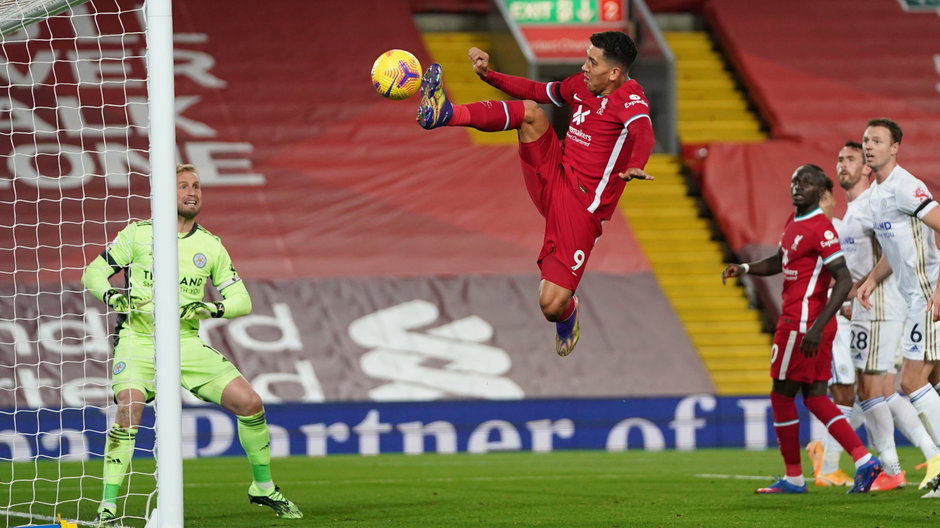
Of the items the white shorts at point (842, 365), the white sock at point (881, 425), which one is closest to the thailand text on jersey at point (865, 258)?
the white shorts at point (842, 365)

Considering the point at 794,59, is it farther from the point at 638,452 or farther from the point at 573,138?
the point at 573,138

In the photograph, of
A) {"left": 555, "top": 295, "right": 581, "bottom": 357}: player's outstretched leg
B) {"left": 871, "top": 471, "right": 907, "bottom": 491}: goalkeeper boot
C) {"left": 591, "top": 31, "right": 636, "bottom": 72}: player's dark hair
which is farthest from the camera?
{"left": 871, "top": 471, "right": 907, "bottom": 491}: goalkeeper boot

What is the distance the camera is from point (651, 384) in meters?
14.9

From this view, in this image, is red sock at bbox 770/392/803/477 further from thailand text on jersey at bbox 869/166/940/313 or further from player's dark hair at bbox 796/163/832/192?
player's dark hair at bbox 796/163/832/192

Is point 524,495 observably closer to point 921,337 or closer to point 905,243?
point 921,337

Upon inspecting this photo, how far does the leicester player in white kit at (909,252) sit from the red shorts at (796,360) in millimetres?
504

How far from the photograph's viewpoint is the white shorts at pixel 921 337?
7.93 m

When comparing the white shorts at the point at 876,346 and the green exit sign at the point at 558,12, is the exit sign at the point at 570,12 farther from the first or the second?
the white shorts at the point at 876,346

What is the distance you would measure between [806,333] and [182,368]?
3.62 m

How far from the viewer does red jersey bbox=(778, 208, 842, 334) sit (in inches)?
314

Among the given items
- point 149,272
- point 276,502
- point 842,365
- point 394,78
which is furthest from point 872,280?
point 149,272

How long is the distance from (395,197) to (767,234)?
465cm

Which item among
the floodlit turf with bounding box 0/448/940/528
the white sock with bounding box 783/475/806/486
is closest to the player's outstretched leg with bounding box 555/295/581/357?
the floodlit turf with bounding box 0/448/940/528

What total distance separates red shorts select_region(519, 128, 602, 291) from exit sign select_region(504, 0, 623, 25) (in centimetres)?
1165
